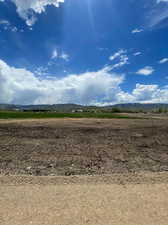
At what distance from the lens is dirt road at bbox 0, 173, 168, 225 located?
3592mm

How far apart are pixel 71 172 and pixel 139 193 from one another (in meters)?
2.73

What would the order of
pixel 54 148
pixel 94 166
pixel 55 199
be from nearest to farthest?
pixel 55 199 → pixel 94 166 → pixel 54 148

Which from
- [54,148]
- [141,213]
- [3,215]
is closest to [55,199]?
[3,215]

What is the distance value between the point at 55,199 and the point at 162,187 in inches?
110

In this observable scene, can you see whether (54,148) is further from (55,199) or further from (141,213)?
(141,213)

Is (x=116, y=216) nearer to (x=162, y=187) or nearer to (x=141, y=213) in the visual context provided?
(x=141, y=213)

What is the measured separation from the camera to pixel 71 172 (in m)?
6.75

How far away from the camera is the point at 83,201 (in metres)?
4.24

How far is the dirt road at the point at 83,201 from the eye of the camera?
3.59 metres

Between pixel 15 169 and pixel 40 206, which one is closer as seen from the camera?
pixel 40 206

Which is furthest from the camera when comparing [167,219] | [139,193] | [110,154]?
[110,154]

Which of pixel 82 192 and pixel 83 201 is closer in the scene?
→ pixel 83 201

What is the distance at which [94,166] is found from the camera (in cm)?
752

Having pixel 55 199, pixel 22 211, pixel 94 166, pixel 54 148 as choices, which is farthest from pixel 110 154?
pixel 22 211
